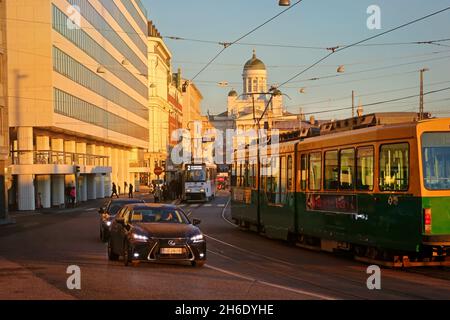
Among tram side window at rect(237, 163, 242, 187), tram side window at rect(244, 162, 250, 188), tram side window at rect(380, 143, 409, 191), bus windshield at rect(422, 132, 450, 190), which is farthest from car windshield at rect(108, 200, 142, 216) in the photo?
bus windshield at rect(422, 132, 450, 190)

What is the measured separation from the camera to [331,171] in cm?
1947

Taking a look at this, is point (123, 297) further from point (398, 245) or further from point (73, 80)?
point (73, 80)

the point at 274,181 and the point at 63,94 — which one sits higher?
the point at 63,94

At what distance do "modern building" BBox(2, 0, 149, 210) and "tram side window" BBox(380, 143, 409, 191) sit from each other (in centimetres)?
3758

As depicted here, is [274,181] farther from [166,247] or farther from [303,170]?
[166,247]

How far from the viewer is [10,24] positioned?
51188mm

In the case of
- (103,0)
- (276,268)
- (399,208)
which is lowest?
(276,268)

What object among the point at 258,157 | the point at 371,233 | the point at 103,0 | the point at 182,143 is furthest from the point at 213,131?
the point at 371,233

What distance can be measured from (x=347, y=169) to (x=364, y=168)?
40.4 inches

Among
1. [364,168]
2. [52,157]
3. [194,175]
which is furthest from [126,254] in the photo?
[194,175]

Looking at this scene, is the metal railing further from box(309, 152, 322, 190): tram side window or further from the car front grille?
the car front grille

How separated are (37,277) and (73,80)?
4476 centimetres

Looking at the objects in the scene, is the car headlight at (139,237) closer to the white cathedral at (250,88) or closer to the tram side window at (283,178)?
the tram side window at (283,178)

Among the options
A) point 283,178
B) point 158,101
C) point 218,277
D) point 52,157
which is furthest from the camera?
point 158,101
